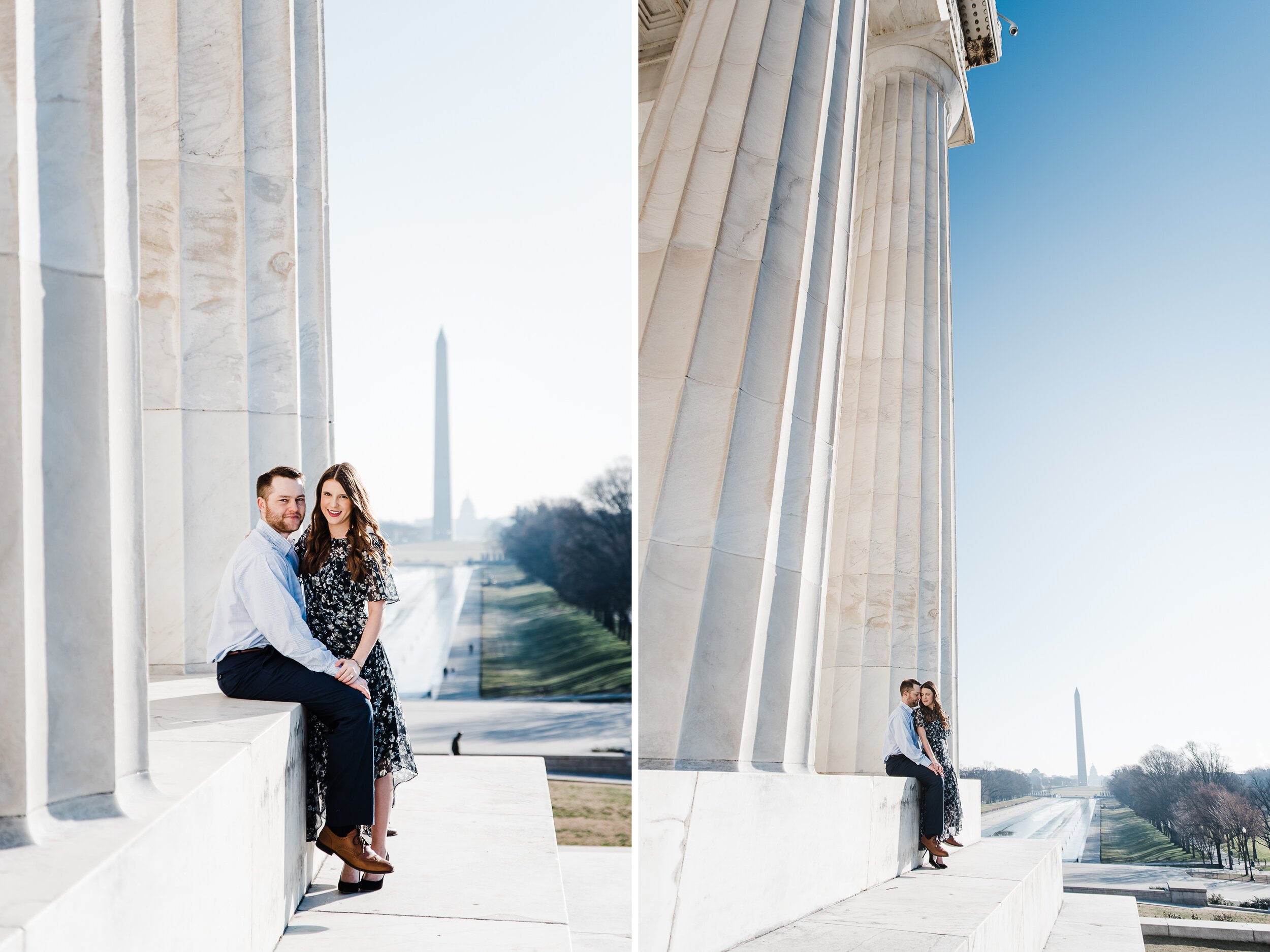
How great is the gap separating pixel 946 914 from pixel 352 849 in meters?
9.89

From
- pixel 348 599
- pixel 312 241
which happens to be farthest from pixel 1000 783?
pixel 348 599

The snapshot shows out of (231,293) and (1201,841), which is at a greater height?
(231,293)

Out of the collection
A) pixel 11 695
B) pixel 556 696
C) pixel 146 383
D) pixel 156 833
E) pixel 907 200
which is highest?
pixel 907 200

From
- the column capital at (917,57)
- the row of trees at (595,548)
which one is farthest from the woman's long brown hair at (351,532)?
the row of trees at (595,548)

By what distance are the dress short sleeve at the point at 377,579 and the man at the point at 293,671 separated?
0.87m

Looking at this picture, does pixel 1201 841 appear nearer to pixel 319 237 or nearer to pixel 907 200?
pixel 907 200

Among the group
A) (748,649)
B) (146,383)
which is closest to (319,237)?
(146,383)

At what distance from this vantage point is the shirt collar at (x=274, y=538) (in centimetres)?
1228

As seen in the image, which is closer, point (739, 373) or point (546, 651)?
point (739, 373)

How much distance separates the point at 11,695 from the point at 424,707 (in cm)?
13286

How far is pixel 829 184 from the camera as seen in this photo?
18578 millimetres

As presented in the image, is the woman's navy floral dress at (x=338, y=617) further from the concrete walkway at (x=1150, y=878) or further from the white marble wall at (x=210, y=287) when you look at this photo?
the concrete walkway at (x=1150, y=878)

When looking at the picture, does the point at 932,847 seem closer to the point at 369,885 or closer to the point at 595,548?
the point at 369,885

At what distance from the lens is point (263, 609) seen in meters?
11.9
